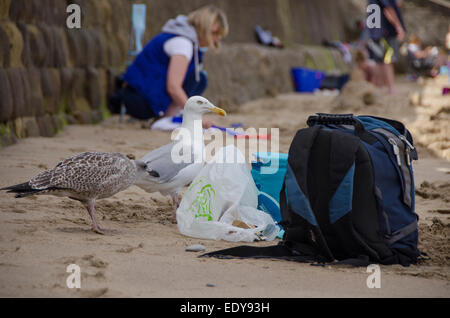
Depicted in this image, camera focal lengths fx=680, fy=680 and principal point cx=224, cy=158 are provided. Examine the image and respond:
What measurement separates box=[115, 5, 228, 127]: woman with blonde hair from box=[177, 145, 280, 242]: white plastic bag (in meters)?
3.01

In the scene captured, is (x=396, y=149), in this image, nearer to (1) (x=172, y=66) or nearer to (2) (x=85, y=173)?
(2) (x=85, y=173)

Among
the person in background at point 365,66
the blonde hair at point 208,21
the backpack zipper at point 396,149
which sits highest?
the blonde hair at point 208,21

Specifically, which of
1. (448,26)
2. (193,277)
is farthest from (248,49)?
(448,26)

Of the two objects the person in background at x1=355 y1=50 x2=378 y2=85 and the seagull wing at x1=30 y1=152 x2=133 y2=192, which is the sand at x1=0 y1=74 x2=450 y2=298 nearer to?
the seagull wing at x1=30 y1=152 x2=133 y2=192

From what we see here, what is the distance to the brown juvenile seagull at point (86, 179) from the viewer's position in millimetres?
3516

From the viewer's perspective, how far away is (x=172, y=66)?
22.9ft

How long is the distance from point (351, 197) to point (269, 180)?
3.11 ft

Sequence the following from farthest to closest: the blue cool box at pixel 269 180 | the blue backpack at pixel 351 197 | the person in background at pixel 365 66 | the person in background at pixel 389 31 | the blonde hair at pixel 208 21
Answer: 1. the person in background at pixel 365 66
2. the person in background at pixel 389 31
3. the blonde hair at pixel 208 21
4. the blue cool box at pixel 269 180
5. the blue backpack at pixel 351 197

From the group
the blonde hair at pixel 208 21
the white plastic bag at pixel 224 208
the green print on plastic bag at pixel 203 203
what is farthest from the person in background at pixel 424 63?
the green print on plastic bag at pixel 203 203

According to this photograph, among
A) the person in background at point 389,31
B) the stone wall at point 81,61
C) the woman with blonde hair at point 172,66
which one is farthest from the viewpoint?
the person in background at point 389,31

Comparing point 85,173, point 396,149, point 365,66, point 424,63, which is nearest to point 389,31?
point 365,66

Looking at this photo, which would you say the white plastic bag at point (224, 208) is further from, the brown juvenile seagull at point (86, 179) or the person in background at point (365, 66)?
the person in background at point (365, 66)

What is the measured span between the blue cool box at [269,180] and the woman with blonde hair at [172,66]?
2.93m

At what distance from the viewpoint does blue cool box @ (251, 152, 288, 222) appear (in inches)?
156
